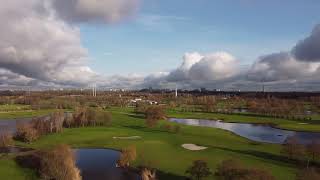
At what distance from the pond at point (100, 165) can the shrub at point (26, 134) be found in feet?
65.3

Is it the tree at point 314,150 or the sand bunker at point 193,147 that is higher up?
the tree at point 314,150

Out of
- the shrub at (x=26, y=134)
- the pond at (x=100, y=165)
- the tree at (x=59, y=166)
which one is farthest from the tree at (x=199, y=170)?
the shrub at (x=26, y=134)

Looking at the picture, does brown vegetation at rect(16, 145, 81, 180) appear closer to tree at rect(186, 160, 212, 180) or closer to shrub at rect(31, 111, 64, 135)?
tree at rect(186, 160, 212, 180)

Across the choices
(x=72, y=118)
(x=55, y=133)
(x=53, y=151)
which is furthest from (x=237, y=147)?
(x=72, y=118)

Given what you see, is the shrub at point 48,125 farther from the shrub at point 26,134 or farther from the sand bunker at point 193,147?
the sand bunker at point 193,147

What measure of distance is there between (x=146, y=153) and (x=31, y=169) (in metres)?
24.5

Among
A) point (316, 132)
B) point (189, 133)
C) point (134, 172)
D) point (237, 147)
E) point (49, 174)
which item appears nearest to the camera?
point (49, 174)

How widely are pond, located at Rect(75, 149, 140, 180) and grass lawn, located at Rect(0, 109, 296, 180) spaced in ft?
15.8

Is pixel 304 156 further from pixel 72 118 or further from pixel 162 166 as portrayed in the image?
pixel 72 118

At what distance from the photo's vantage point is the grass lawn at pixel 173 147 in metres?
65.9

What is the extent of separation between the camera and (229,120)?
544ft

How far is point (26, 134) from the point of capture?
10294 cm

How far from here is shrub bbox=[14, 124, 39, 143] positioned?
102 m

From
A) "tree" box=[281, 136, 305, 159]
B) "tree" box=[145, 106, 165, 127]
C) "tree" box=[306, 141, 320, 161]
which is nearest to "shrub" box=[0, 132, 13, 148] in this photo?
"tree" box=[145, 106, 165, 127]
